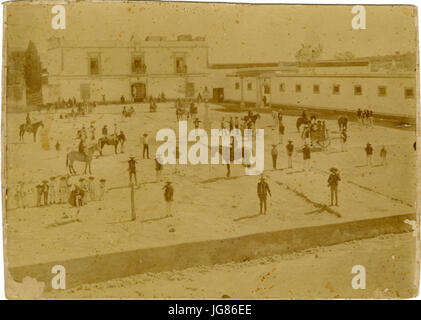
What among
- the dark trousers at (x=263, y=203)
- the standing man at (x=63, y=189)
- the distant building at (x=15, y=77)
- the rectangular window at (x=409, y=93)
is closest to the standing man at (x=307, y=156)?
the dark trousers at (x=263, y=203)

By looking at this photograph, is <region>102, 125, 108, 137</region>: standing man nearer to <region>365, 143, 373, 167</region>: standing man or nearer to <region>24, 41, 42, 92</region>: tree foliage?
<region>24, 41, 42, 92</region>: tree foliage

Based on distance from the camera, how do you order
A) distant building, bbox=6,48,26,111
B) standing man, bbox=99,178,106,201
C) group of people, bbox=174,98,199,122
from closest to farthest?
distant building, bbox=6,48,26,111 < standing man, bbox=99,178,106,201 < group of people, bbox=174,98,199,122

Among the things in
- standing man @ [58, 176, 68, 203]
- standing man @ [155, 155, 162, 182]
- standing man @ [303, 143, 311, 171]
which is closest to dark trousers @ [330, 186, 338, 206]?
standing man @ [303, 143, 311, 171]

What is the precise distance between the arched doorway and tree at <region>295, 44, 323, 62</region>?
1.35 metres

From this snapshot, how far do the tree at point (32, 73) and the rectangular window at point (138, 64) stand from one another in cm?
77

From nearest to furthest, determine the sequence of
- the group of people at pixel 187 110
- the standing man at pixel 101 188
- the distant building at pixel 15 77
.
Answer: the distant building at pixel 15 77
the standing man at pixel 101 188
the group of people at pixel 187 110

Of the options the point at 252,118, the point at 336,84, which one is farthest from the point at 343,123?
the point at 252,118

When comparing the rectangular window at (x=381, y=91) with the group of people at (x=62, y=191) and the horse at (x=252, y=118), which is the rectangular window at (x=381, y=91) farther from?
the group of people at (x=62, y=191)

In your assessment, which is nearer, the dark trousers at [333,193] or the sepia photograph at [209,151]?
the sepia photograph at [209,151]

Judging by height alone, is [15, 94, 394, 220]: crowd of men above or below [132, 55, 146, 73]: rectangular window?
below

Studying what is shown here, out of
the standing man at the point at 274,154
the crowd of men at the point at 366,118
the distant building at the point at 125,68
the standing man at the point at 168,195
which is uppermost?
the distant building at the point at 125,68

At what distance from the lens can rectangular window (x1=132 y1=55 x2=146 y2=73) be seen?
13.6 feet

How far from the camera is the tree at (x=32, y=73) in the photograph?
13.3ft

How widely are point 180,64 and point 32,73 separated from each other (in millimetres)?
1223
